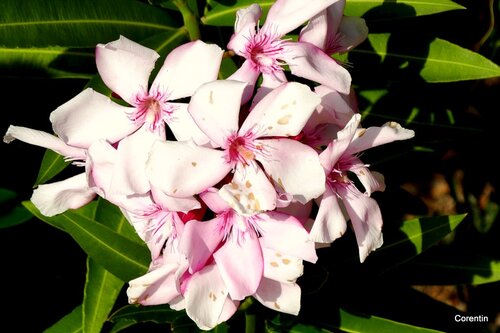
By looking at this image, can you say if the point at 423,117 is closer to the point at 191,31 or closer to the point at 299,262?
the point at 191,31

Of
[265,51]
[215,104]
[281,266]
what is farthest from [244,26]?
[281,266]

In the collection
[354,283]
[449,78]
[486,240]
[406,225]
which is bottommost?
[486,240]

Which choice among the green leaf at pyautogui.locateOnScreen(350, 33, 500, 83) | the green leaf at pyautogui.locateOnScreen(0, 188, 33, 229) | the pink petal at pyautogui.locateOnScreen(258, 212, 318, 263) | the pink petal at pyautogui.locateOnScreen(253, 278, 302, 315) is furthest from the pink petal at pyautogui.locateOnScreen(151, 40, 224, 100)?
the green leaf at pyautogui.locateOnScreen(0, 188, 33, 229)

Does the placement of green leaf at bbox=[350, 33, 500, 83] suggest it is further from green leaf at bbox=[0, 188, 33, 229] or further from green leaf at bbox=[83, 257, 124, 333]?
green leaf at bbox=[0, 188, 33, 229]

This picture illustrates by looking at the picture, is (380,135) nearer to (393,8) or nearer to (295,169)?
(295,169)

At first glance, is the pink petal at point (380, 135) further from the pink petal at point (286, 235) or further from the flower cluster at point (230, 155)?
the pink petal at point (286, 235)

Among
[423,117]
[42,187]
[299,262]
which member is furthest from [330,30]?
[423,117]
